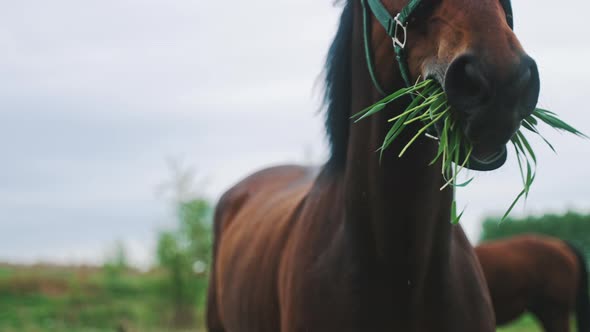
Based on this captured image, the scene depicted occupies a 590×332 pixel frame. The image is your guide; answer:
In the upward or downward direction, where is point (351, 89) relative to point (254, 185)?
upward

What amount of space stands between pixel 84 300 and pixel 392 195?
589 inches

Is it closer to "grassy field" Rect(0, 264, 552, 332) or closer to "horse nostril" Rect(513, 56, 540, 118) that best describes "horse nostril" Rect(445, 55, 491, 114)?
"horse nostril" Rect(513, 56, 540, 118)

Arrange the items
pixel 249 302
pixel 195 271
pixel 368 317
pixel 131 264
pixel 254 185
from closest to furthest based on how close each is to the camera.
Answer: pixel 368 317
pixel 249 302
pixel 254 185
pixel 195 271
pixel 131 264

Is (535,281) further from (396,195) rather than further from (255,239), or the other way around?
(396,195)

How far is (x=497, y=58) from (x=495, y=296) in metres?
8.42

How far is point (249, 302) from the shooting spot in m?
3.89

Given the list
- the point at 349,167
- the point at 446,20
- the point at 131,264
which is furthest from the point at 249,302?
the point at 131,264

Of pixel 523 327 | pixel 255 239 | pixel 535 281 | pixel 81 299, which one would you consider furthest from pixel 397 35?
pixel 81 299

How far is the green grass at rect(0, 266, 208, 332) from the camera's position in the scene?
15336 mm

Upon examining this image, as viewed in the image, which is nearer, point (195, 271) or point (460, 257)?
point (460, 257)

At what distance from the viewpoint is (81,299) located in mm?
16500

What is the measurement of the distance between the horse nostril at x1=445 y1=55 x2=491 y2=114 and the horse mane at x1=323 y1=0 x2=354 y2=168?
3.13 feet

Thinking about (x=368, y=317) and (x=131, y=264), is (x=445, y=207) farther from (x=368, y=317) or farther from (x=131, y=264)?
(x=131, y=264)

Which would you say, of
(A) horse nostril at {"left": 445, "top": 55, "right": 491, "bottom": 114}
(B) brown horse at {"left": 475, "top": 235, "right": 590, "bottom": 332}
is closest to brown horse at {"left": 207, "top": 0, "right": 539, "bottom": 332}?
(A) horse nostril at {"left": 445, "top": 55, "right": 491, "bottom": 114}
